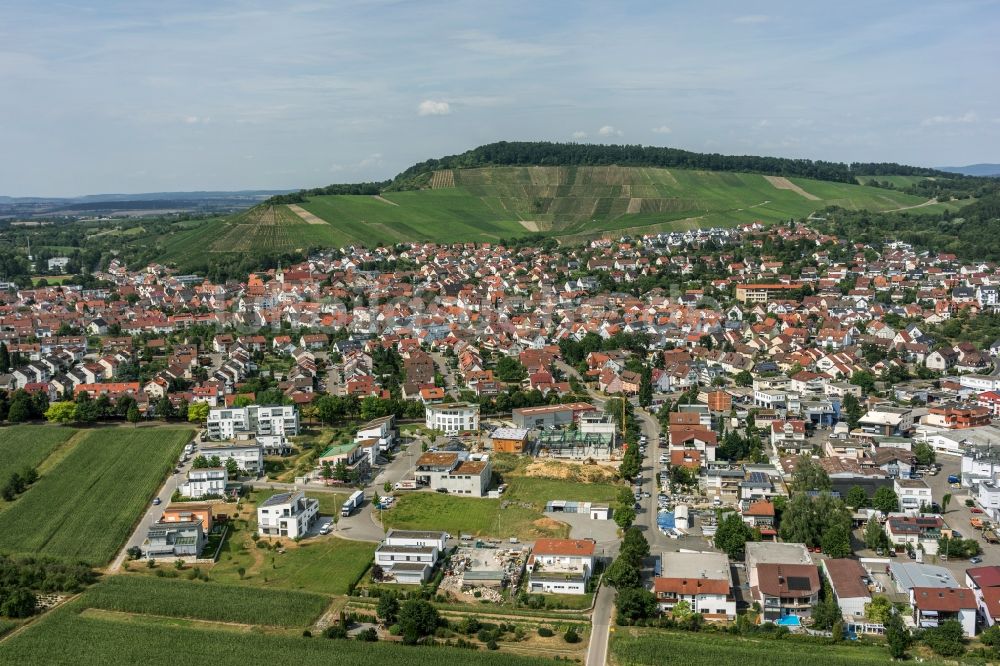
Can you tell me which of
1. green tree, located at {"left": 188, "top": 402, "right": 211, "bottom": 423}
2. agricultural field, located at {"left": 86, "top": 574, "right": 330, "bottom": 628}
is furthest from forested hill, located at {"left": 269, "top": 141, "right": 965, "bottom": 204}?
agricultural field, located at {"left": 86, "top": 574, "right": 330, "bottom": 628}

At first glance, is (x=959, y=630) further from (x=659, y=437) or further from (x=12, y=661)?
(x=12, y=661)

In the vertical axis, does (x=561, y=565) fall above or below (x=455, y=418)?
below

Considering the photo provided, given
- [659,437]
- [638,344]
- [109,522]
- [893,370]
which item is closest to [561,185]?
[638,344]

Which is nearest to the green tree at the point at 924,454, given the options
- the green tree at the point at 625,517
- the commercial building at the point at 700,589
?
the green tree at the point at 625,517

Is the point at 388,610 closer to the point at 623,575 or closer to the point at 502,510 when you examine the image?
the point at 623,575

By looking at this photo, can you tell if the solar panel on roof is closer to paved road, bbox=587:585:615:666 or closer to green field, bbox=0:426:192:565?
paved road, bbox=587:585:615:666

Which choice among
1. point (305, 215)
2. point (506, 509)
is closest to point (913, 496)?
point (506, 509)

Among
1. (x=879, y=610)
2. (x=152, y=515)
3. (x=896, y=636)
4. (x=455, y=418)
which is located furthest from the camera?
(x=455, y=418)
